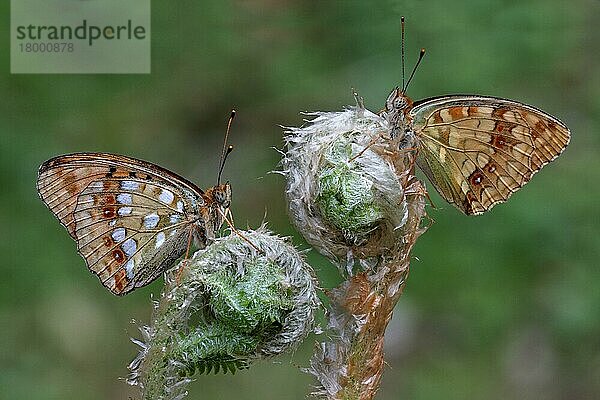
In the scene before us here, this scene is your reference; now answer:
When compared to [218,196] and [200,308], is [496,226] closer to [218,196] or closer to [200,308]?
[218,196]

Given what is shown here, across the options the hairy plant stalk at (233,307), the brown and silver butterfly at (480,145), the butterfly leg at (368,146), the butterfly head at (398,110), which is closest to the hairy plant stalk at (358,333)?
the hairy plant stalk at (233,307)

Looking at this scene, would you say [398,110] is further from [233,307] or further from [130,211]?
[130,211]

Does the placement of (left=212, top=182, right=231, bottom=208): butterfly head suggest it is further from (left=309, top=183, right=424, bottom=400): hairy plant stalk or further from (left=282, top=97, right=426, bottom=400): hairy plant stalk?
(left=309, top=183, right=424, bottom=400): hairy plant stalk

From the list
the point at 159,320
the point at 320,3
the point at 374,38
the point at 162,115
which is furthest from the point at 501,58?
the point at 159,320

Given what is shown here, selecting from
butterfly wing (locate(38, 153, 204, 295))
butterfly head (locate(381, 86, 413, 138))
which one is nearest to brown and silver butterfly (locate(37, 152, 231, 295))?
butterfly wing (locate(38, 153, 204, 295))

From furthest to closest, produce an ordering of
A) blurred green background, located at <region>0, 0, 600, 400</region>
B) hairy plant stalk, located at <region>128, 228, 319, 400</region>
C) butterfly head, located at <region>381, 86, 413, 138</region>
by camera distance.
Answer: blurred green background, located at <region>0, 0, 600, 400</region>
butterfly head, located at <region>381, 86, 413, 138</region>
hairy plant stalk, located at <region>128, 228, 319, 400</region>

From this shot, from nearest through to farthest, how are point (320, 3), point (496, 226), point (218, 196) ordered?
point (218, 196)
point (496, 226)
point (320, 3)
